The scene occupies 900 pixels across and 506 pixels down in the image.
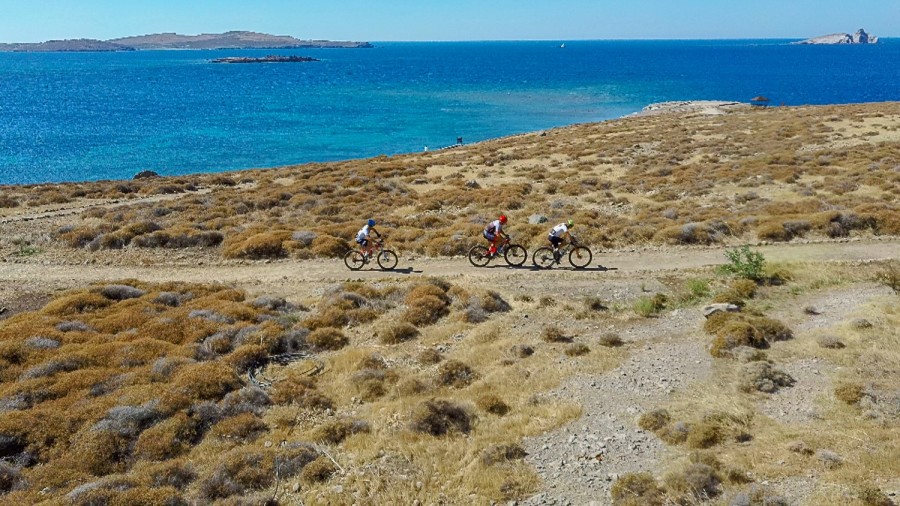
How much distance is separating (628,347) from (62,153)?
7972 centimetres

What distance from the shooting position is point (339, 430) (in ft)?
43.3

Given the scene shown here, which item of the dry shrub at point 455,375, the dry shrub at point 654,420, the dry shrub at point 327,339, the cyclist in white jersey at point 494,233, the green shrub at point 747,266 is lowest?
the dry shrub at point 327,339

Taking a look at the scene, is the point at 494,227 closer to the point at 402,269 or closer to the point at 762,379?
the point at 402,269

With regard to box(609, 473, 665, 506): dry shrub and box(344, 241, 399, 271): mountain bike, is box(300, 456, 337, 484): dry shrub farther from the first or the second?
box(344, 241, 399, 271): mountain bike

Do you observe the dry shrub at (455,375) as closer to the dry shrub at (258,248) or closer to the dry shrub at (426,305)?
the dry shrub at (426,305)

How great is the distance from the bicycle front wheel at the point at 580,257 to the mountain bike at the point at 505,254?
6.22 feet

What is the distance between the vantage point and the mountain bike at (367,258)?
25.1 m

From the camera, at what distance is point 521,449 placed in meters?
12.3

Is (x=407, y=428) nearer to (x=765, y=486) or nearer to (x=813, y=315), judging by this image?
(x=765, y=486)

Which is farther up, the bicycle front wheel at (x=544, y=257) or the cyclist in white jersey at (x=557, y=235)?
the cyclist in white jersey at (x=557, y=235)

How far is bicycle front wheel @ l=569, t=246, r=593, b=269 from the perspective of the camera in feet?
78.9

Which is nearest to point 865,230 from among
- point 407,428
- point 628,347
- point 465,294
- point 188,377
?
point 628,347

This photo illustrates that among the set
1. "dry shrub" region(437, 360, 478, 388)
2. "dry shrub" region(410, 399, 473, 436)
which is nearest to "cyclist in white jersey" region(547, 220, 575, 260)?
"dry shrub" region(437, 360, 478, 388)

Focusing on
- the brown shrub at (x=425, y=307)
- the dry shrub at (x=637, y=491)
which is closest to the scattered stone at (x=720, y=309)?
the brown shrub at (x=425, y=307)
